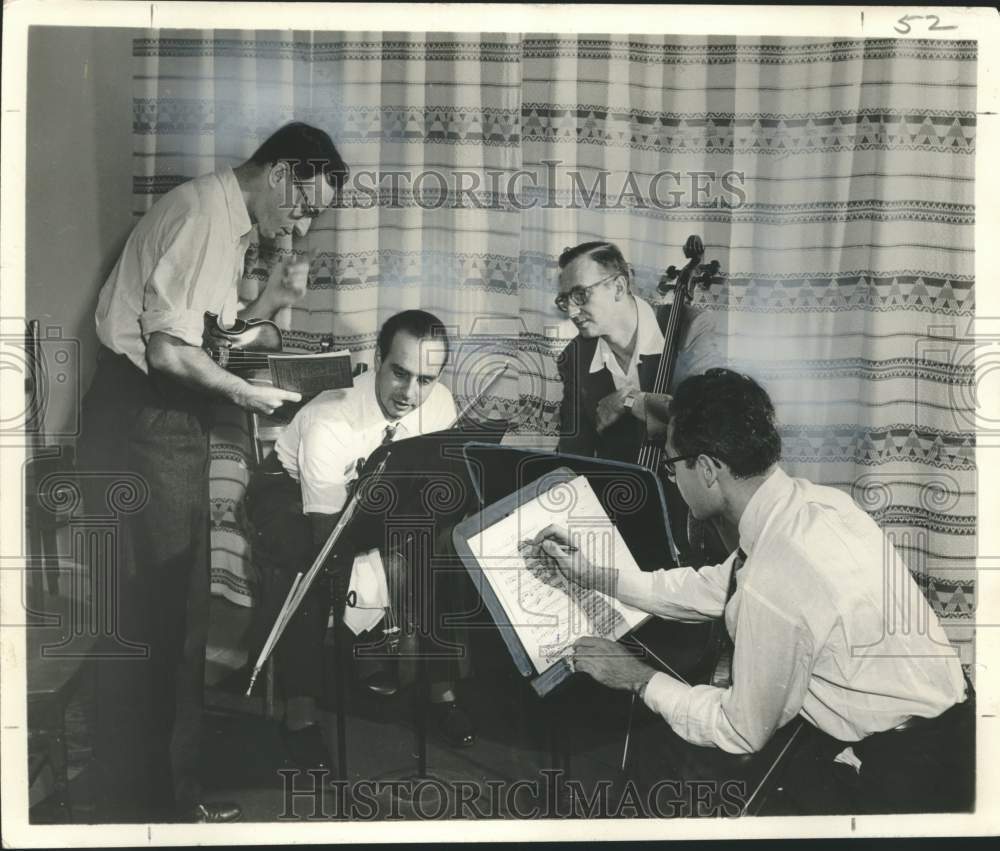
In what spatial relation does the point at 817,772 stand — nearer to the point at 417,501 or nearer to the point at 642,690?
the point at 642,690

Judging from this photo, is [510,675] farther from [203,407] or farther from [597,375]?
[203,407]

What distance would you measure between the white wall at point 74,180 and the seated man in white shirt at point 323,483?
712 millimetres

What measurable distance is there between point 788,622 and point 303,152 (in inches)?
82.9

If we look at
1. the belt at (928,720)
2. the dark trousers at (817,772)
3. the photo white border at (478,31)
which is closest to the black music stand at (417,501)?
the photo white border at (478,31)

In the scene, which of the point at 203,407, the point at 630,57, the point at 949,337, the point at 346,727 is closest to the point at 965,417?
the point at 949,337

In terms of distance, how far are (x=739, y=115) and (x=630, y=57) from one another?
1.32 feet

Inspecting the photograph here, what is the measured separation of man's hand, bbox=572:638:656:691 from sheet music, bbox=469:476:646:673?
3 centimetres

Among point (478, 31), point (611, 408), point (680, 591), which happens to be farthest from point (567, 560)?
point (478, 31)

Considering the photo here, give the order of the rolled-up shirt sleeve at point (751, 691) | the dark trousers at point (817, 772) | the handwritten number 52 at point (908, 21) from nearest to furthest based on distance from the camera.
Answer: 1. the rolled-up shirt sleeve at point (751, 691)
2. the dark trousers at point (817, 772)
3. the handwritten number 52 at point (908, 21)

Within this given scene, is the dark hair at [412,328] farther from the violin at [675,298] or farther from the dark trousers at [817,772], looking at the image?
the dark trousers at [817,772]

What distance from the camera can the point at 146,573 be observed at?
10.0ft

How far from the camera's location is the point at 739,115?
3156 mm

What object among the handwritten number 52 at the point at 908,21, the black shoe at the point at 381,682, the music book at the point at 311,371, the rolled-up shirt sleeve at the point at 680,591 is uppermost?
the handwritten number 52 at the point at 908,21

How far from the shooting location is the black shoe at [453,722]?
→ 3.07 metres
